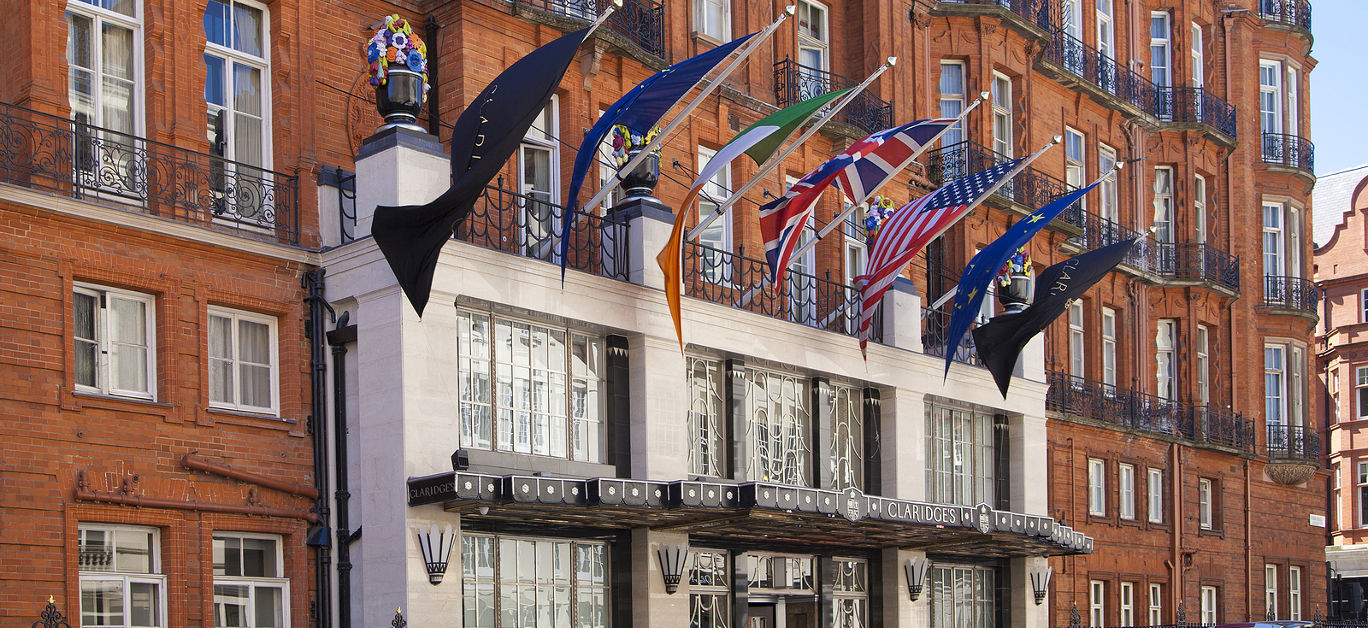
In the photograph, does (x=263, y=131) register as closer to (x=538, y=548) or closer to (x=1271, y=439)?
(x=538, y=548)

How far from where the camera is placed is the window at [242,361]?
18484 mm

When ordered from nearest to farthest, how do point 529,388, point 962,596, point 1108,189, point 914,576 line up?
point 529,388, point 914,576, point 962,596, point 1108,189

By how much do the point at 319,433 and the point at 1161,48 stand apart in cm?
2611

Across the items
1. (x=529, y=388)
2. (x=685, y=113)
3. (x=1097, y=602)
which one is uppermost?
(x=685, y=113)

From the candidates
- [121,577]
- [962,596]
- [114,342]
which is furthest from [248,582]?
[962,596]

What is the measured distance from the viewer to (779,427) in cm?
2358

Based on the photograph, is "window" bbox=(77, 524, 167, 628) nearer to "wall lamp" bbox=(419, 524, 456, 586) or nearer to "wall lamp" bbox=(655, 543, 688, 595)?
"wall lamp" bbox=(419, 524, 456, 586)

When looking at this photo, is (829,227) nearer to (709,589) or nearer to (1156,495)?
(709,589)

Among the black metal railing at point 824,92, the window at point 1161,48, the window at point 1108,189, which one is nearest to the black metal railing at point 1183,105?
the window at point 1161,48

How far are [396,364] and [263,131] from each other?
3.53m

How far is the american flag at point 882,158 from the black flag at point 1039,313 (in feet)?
15.4

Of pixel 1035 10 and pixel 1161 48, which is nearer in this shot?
pixel 1035 10

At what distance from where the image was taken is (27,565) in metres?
16.2

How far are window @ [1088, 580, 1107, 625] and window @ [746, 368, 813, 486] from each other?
35.7ft
